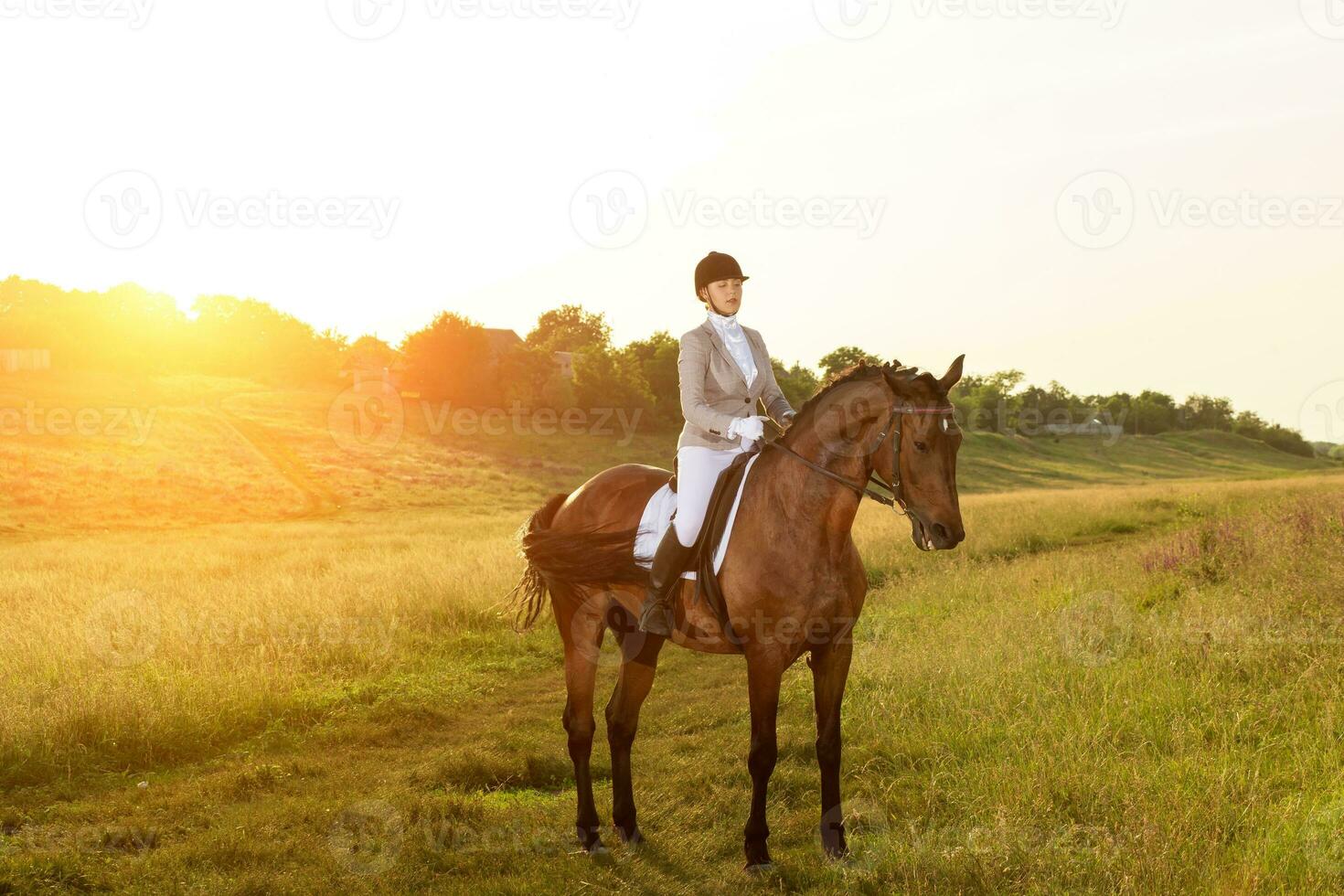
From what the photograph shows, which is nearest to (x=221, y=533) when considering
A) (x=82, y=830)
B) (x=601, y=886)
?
(x=82, y=830)

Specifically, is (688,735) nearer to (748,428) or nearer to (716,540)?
(716,540)

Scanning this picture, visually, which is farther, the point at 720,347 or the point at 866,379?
the point at 720,347

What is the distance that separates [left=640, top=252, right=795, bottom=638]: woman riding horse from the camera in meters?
5.84

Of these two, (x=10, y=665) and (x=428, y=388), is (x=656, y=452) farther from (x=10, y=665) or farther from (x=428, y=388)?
(x=10, y=665)

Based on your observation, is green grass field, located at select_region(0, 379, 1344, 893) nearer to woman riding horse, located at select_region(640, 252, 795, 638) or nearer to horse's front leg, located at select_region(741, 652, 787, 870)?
horse's front leg, located at select_region(741, 652, 787, 870)

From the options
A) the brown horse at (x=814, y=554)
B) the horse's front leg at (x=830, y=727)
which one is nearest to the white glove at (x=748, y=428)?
the brown horse at (x=814, y=554)

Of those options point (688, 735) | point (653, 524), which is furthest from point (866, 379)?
point (688, 735)

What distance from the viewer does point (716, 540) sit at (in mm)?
5758

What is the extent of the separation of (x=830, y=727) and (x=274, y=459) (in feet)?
145

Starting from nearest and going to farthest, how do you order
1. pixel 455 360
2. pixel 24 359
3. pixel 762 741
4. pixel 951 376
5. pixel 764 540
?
pixel 951 376, pixel 762 741, pixel 764 540, pixel 455 360, pixel 24 359

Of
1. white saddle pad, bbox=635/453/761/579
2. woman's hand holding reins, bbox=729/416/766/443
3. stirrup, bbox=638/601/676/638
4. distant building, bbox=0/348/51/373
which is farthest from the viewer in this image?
distant building, bbox=0/348/51/373

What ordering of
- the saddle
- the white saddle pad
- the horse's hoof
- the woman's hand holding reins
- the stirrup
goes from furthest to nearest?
1. the white saddle pad
2. the stirrup
3. the horse's hoof
4. the saddle
5. the woman's hand holding reins

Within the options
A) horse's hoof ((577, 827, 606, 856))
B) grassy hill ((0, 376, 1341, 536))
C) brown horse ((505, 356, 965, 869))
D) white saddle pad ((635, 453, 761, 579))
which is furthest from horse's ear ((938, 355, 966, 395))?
grassy hill ((0, 376, 1341, 536))

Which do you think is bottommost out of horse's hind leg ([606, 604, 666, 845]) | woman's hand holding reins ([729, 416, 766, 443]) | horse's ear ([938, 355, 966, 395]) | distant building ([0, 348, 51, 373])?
horse's hind leg ([606, 604, 666, 845])
